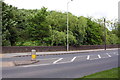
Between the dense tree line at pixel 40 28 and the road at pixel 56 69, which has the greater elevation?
the dense tree line at pixel 40 28

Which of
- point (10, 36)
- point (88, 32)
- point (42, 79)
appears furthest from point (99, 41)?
point (42, 79)

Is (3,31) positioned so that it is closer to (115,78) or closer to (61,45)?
(61,45)

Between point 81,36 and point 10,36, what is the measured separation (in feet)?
51.6

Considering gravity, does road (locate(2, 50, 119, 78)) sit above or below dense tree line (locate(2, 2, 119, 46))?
below

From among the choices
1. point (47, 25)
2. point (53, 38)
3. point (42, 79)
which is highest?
point (47, 25)

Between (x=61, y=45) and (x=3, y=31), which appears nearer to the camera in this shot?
(x=3, y=31)

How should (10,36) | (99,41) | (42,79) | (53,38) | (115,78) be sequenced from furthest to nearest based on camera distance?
(99,41) < (53,38) < (10,36) < (42,79) < (115,78)

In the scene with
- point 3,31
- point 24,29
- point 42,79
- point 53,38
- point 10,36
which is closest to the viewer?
point 42,79

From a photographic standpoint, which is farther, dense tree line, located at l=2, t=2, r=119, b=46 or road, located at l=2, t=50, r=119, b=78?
dense tree line, located at l=2, t=2, r=119, b=46

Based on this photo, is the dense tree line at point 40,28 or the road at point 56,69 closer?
the road at point 56,69

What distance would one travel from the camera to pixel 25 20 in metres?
38.8

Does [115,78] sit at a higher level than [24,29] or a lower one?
lower

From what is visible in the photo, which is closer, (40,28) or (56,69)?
(56,69)

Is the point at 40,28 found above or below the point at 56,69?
above
